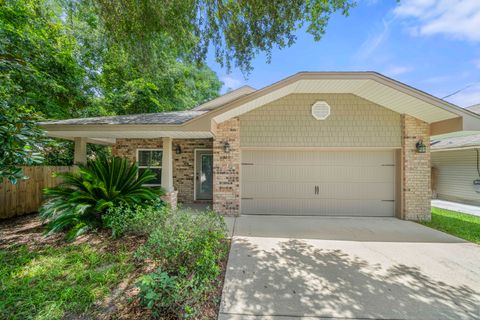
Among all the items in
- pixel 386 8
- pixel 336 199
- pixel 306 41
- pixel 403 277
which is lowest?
pixel 403 277

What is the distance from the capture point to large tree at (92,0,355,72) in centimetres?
485

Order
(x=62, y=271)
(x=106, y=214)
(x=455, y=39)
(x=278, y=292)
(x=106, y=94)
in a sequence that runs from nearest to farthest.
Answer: (x=278, y=292) < (x=62, y=271) < (x=106, y=214) < (x=455, y=39) < (x=106, y=94)

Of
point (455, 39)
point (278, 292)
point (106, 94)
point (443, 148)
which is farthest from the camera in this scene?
point (106, 94)

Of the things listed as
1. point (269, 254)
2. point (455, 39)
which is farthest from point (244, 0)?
point (455, 39)

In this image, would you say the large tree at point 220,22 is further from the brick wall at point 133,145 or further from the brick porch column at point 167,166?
the brick wall at point 133,145

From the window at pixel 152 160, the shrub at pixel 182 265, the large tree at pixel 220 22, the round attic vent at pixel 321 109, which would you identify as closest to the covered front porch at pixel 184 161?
the window at pixel 152 160

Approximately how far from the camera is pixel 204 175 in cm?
849

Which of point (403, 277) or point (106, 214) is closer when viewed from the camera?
point (403, 277)

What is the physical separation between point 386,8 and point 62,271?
9.49 m

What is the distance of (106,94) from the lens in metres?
11.8

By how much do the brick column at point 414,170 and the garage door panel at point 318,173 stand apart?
481mm

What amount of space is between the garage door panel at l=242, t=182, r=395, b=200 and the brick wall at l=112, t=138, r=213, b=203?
2.66 metres

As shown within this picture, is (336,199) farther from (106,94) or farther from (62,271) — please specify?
(106,94)

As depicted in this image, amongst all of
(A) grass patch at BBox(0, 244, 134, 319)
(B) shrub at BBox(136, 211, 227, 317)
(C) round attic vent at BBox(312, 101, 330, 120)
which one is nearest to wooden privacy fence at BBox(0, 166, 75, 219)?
(A) grass patch at BBox(0, 244, 134, 319)
